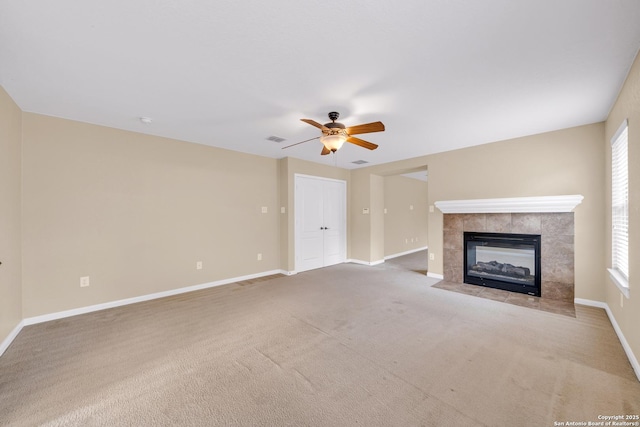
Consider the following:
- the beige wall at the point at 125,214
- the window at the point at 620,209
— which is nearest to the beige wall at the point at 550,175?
the window at the point at 620,209

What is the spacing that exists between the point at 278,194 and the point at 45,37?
3945mm

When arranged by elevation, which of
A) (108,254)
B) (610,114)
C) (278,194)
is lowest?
(108,254)

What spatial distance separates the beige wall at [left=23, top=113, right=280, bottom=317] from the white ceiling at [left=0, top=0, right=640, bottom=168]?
0.49 m

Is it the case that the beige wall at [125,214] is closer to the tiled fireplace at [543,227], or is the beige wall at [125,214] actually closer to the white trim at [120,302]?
the white trim at [120,302]

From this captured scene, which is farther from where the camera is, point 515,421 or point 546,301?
point 546,301

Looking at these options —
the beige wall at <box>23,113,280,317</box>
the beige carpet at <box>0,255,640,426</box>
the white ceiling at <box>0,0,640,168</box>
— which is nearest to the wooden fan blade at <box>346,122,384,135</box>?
the white ceiling at <box>0,0,640,168</box>

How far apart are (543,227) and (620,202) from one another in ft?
3.70

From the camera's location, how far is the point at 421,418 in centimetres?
161

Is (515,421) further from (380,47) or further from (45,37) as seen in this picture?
(45,37)

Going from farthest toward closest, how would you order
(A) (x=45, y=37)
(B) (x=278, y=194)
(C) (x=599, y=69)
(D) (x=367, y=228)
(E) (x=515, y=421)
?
(D) (x=367, y=228) → (B) (x=278, y=194) → (C) (x=599, y=69) → (A) (x=45, y=37) → (E) (x=515, y=421)

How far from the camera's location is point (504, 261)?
432 cm

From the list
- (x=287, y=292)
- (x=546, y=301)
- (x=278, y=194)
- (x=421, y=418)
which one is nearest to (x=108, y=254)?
(x=287, y=292)

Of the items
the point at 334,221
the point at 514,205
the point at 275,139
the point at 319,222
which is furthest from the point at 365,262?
the point at 275,139

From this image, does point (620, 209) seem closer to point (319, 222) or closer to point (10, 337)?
point (319, 222)
